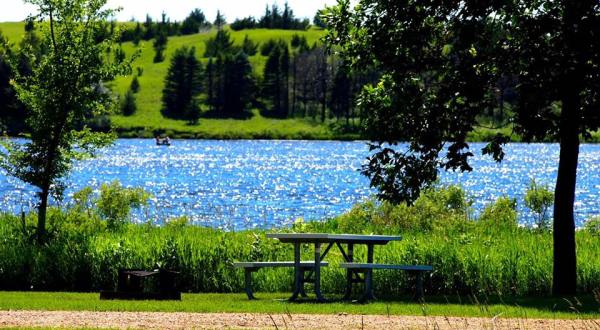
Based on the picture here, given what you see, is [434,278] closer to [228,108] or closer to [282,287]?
[282,287]

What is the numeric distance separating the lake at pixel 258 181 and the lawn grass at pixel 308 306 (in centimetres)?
1175

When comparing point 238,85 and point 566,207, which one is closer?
point 566,207

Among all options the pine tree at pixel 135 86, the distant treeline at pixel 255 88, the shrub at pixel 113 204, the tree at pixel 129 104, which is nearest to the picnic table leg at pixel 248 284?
the shrub at pixel 113 204

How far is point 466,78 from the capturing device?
2131cm

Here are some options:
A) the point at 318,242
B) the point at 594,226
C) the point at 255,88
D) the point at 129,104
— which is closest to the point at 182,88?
the point at 129,104

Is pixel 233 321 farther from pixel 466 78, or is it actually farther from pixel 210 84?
pixel 210 84

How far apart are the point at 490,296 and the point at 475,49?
17.0 ft

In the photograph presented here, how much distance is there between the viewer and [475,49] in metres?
22.4

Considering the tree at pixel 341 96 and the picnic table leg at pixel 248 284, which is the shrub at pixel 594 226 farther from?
the tree at pixel 341 96

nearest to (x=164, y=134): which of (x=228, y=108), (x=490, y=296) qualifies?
(x=228, y=108)

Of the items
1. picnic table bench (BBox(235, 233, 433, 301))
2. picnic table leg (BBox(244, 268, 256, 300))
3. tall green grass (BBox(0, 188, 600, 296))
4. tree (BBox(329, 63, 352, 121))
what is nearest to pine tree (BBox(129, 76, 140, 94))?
tree (BBox(329, 63, 352, 121))

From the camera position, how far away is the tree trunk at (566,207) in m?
20.8

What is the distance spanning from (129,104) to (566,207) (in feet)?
537

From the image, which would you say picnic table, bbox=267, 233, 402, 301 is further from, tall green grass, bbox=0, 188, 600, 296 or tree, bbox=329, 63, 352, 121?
tree, bbox=329, 63, 352, 121
